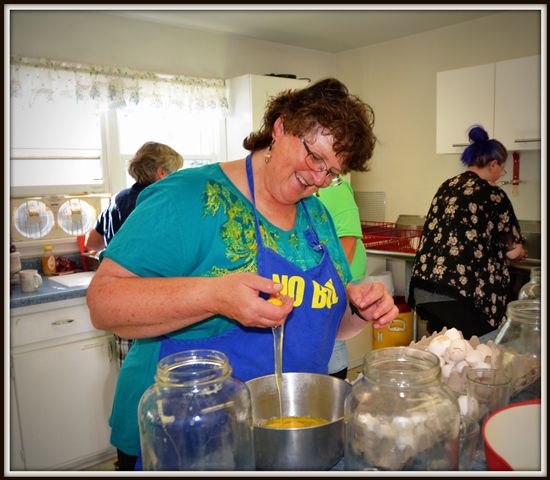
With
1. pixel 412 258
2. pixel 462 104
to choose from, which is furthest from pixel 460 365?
pixel 462 104

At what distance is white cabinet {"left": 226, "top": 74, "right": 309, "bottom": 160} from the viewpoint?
135 inches

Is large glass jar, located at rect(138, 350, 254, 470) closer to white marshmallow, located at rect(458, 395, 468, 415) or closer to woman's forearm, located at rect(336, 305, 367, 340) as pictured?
white marshmallow, located at rect(458, 395, 468, 415)

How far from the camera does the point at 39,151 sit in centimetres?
299

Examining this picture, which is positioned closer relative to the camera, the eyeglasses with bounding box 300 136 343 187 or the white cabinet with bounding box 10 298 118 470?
the eyeglasses with bounding box 300 136 343 187

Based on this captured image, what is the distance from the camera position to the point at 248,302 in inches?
34.0

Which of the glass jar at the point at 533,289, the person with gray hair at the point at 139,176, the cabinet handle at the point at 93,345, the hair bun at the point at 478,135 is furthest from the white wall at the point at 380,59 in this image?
the glass jar at the point at 533,289

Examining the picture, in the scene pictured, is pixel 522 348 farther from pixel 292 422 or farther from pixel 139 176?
pixel 139 176

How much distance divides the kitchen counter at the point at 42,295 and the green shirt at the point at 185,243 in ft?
4.49

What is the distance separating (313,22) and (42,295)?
2339 millimetres

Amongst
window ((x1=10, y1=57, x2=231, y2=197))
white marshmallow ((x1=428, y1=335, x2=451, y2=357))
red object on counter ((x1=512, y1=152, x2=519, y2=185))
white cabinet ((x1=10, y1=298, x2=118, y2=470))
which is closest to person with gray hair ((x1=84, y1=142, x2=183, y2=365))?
white cabinet ((x1=10, y1=298, x2=118, y2=470))

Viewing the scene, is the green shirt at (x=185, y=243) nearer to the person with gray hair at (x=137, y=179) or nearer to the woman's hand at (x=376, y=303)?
the woman's hand at (x=376, y=303)

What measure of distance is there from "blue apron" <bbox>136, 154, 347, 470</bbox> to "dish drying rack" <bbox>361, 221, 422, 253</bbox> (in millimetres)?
2278

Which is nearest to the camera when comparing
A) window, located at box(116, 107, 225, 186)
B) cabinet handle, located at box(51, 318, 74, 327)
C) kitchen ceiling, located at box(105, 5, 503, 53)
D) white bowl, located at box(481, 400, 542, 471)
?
white bowl, located at box(481, 400, 542, 471)

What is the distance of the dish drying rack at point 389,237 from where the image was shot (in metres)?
3.51
